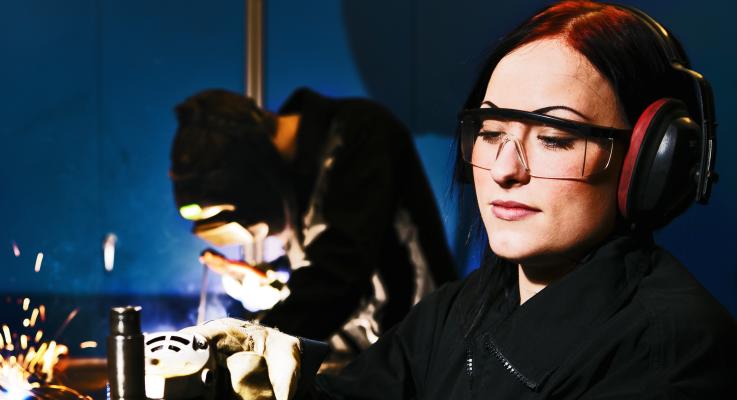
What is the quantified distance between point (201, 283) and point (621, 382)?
9.15 ft

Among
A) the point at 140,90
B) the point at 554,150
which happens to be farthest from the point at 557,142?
the point at 140,90

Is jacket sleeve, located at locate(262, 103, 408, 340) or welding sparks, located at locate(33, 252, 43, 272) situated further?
welding sparks, located at locate(33, 252, 43, 272)

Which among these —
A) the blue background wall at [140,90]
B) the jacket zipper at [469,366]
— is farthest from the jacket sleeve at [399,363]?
the blue background wall at [140,90]

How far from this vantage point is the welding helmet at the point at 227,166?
8.90ft

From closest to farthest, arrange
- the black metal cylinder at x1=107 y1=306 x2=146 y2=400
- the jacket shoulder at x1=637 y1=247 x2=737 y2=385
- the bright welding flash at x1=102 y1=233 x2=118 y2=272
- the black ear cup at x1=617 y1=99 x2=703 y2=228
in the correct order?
the black metal cylinder at x1=107 y1=306 x2=146 y2=400 → the jacket shoulder at x1=637 y1=247 x2=737 y2=385 → the black ear cup at x1=617 y1=99 x2=703 y2=228 → the bright welding flash at x1=102 y1=233 x2=118 y2=272

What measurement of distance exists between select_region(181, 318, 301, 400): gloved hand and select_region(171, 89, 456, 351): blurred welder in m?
1.20

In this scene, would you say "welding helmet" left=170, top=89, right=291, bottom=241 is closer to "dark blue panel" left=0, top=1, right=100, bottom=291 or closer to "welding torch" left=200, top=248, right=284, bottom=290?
"welding torch" left=200, top=248, right=284, bottom=290

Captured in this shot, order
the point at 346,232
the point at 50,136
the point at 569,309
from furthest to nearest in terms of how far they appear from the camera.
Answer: the point at 50,136
the point at 346,232
the point at 569,309

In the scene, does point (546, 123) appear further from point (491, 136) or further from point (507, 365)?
point (507, 365)

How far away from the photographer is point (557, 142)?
1.26m

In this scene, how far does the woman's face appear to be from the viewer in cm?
125

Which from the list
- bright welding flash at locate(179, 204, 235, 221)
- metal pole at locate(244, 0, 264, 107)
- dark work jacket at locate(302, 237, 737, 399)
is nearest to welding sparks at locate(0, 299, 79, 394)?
bright welding flash at locate(179, 204, 235, 221)

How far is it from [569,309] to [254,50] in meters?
2.68

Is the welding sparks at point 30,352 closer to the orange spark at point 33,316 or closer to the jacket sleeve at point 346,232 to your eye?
the orange spark at point 33,316
